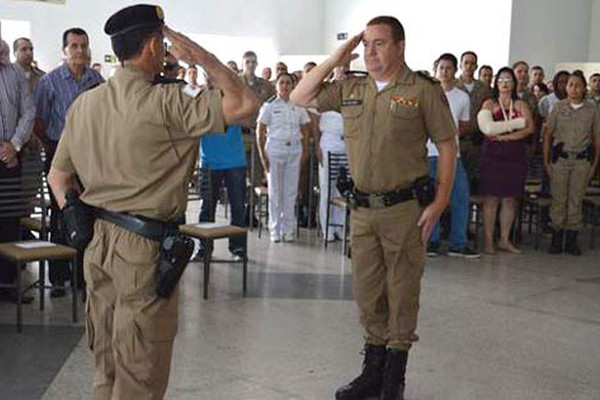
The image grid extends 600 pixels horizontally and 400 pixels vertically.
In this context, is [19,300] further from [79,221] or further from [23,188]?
[79,221]

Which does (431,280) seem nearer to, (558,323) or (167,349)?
(558,323)

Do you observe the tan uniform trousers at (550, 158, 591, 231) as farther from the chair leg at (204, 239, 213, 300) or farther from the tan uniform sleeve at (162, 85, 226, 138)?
the tan uniform sleeve at (162, 85, 226, 138)

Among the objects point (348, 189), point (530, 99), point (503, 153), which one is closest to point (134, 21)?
point (348, 189)

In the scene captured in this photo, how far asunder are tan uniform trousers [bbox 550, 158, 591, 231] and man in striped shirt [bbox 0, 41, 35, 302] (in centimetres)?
441

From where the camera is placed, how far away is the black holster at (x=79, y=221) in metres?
2.49

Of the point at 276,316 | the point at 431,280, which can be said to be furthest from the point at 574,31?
the point at 276,316

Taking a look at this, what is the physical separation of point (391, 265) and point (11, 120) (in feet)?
9.12

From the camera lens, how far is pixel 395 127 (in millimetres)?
3271

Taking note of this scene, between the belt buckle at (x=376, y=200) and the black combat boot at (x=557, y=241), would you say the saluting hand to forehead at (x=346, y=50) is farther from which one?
the black combat boot at (x=557, y=241)

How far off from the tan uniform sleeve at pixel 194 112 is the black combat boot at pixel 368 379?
62.3 inches

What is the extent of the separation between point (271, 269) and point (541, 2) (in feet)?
28.0

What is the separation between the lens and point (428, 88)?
3.30 metres

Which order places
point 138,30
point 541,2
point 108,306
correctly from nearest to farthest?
point 138,30
point 108,306
point 541,2

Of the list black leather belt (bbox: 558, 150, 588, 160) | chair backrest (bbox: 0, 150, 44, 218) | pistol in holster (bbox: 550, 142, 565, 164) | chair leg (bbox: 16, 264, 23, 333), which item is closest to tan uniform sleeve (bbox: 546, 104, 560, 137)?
pistol in holster (bbox: 550, 142, 565, 164)
